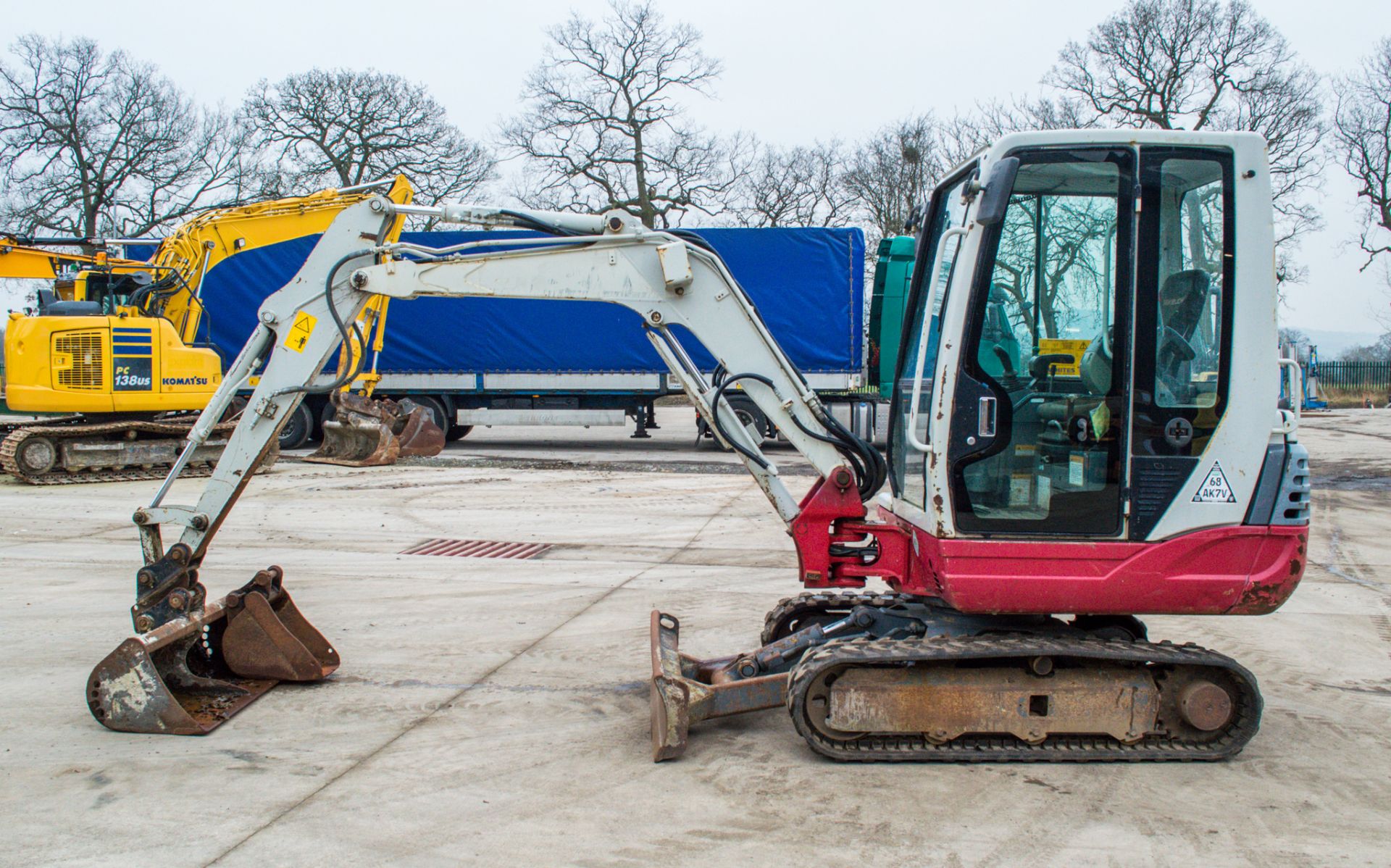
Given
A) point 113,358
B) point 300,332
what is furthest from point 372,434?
point 300,332

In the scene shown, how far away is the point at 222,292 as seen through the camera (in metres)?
17.8

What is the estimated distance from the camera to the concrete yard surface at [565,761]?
343 centimetres

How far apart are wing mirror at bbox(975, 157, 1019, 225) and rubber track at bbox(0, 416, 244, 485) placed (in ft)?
35.3

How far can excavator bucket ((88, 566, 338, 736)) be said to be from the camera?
449cm

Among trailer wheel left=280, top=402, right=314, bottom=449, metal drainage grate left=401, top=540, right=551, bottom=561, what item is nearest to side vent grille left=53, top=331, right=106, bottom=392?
trailer wheel left=280, top=402, right=314, bottom=449

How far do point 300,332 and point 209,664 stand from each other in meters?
1.77

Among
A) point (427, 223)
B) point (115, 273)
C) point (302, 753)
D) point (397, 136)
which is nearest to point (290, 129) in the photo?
point (397, 136)

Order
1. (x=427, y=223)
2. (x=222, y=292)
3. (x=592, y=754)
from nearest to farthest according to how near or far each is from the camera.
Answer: (x=592, y=754), (x=222, y=292), (x=427, y=223)

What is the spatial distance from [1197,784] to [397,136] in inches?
1236

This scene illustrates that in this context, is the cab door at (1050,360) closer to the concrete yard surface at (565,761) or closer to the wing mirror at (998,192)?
the wing mirror at (998,192)

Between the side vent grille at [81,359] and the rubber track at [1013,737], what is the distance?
39.3 ft

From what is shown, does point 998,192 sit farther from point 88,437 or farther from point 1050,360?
point 88,437

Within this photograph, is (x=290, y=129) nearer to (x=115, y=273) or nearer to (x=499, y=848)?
(x=115, y=273)

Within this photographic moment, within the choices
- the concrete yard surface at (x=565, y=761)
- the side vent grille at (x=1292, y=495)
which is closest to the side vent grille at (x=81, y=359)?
the concrete yard surface at (x=565, y=761)
